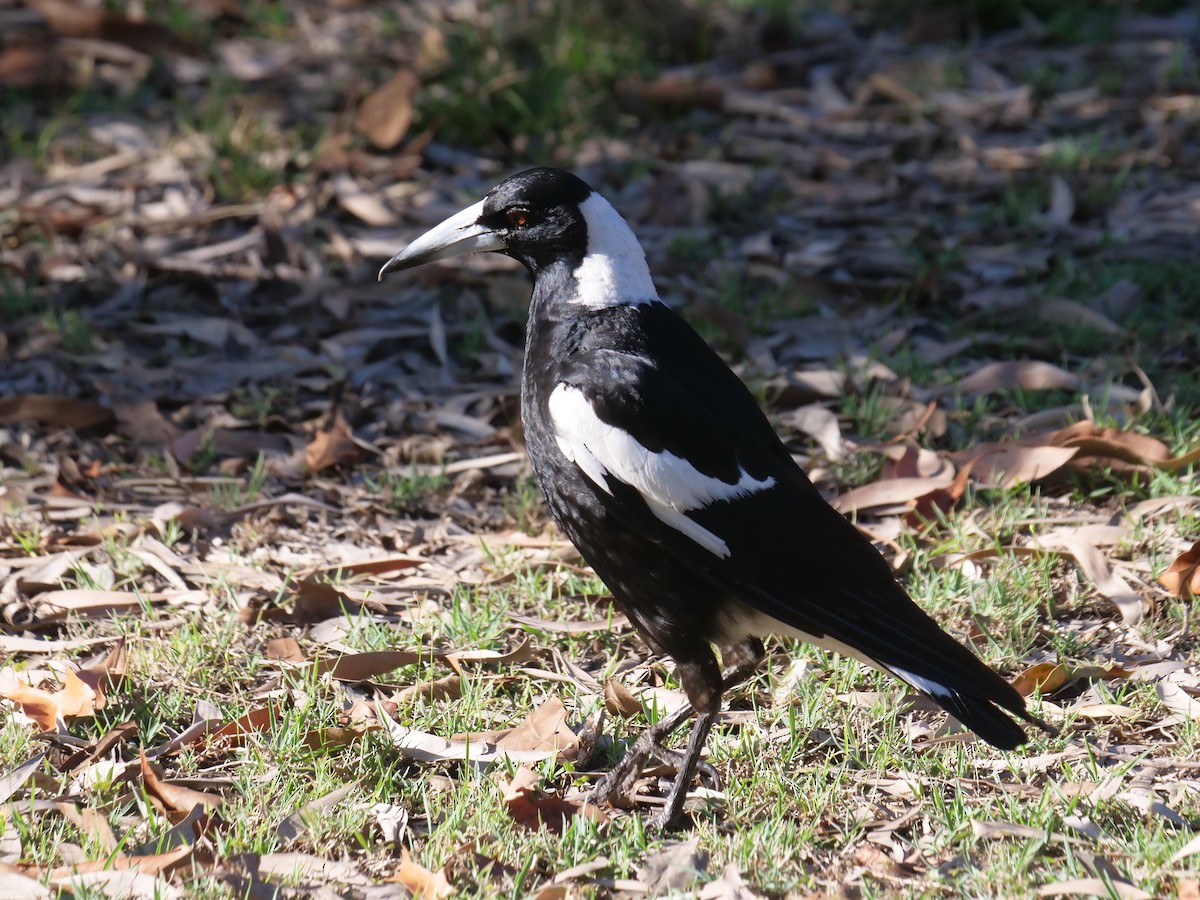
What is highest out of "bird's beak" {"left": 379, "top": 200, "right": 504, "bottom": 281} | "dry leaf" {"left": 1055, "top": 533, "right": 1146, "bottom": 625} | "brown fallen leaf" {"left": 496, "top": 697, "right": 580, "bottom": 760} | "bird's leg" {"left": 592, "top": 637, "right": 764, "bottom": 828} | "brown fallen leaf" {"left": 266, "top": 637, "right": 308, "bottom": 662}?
"bird's beak" {"left": 379, "top": 200, "right": 504, "bottom": 281}

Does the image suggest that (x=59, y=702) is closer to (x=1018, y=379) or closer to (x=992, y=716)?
(x=992, y=716)

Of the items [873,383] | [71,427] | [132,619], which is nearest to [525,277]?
[873,383]

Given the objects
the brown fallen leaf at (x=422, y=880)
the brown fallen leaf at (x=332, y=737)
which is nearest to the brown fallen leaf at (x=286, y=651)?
the brown fallen leaf at (x=332, y=737)

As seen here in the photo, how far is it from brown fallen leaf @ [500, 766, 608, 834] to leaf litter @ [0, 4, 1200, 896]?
0.05 feet

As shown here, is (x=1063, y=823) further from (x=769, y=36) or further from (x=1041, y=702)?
(x=769, y=36)

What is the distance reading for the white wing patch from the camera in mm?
2459

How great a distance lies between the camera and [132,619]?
2.98m

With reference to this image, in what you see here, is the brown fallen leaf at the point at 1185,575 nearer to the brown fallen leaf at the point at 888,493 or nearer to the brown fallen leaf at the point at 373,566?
the brown fallen leaf at the point at 888,493

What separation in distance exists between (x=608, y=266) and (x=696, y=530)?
61 cm

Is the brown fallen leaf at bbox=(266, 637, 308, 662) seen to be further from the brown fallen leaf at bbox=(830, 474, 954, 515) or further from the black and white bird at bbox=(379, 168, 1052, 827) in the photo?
the brown fallen leaf at bbox=(830, 474, 954, 515)

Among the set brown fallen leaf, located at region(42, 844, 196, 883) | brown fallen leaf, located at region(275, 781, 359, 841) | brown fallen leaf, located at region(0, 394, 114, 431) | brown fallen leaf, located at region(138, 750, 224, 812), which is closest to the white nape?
brown fallen leaf, located at region(275, 781, 359, 841)

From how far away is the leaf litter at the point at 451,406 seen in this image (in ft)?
8.33

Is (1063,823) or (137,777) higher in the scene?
(1063,823)

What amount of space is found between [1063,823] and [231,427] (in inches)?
94.1
